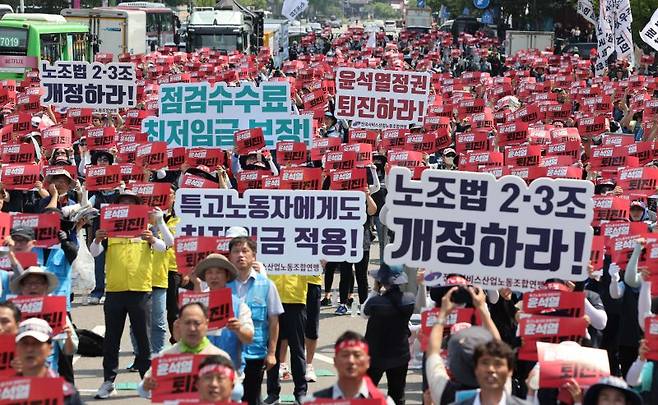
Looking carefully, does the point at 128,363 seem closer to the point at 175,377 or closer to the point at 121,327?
Answer: the point at 121,327

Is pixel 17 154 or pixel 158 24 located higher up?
pixel 158 24

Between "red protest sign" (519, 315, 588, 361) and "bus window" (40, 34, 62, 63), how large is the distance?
30219 millimetres

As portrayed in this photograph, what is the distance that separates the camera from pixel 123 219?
11.1 m

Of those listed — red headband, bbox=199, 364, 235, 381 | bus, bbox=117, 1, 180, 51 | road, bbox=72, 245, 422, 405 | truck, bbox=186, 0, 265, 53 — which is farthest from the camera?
bus, bbox=117, 1, 180, 51

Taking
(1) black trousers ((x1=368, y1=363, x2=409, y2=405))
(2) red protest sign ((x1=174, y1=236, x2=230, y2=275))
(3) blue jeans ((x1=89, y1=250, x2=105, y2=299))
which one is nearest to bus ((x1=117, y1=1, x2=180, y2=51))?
(3) blue jeans ((x1=89, y1=250, x2=105, y2=299))

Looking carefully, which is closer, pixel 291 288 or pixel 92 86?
pixel 291 288

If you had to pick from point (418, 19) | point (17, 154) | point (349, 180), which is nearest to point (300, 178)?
point (349, 180)

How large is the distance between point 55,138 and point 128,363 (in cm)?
594

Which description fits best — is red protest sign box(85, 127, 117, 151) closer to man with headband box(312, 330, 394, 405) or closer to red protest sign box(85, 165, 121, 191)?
red protest sign box(85, 165, 121, 191)

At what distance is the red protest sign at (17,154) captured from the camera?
53.3 ft

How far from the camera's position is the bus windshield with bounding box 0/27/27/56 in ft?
120

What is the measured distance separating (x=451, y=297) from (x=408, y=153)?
806cm

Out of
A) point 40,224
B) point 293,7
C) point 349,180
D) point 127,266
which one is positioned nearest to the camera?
point 40,224

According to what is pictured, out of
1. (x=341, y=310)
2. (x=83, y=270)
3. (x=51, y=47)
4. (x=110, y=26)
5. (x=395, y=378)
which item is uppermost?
(x=110, y=26)
